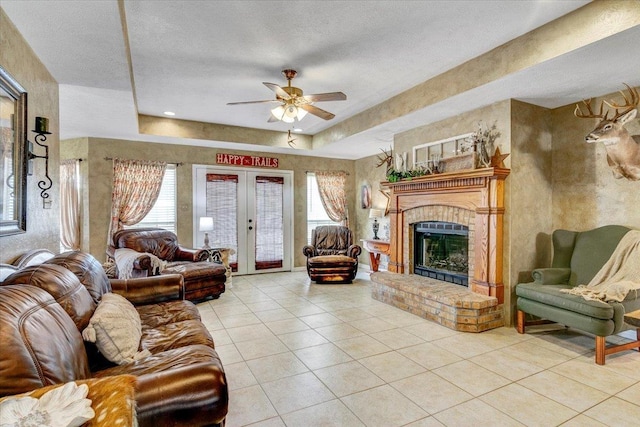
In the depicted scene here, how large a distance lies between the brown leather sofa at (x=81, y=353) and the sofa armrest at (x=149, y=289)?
0.51 meters

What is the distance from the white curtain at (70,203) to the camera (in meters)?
5.36

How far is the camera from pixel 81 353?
160 centimetres

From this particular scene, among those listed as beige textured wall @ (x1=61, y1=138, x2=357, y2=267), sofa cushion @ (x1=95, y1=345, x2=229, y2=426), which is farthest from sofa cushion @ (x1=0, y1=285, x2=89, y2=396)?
beige textured wall @ (x1=61, y1=138, x2=357, y2=267)

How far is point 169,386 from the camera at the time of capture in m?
1.27

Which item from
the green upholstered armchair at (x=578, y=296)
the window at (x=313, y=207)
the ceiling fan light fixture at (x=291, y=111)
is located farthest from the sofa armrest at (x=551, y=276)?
the window at (x=313, y=207)

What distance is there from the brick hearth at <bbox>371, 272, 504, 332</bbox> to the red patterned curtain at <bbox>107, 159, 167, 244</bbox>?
415 centimetres

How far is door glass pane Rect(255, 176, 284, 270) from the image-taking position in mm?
6727

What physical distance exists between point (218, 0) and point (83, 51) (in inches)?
44.2

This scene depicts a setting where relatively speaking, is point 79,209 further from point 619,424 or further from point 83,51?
point 619,424

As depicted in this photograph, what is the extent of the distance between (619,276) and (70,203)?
737 centimetres

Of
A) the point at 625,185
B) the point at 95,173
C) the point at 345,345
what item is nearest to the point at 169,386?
the point at 345,345

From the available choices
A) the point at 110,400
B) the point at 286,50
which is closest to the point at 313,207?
the point at 286,50

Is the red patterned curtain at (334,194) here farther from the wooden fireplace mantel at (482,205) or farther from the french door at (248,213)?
the wooden fireplace mantel at (482,205)

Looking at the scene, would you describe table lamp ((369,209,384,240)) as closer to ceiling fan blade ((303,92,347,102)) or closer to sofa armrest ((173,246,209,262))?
sofa armrest ((173,246,209,262))
